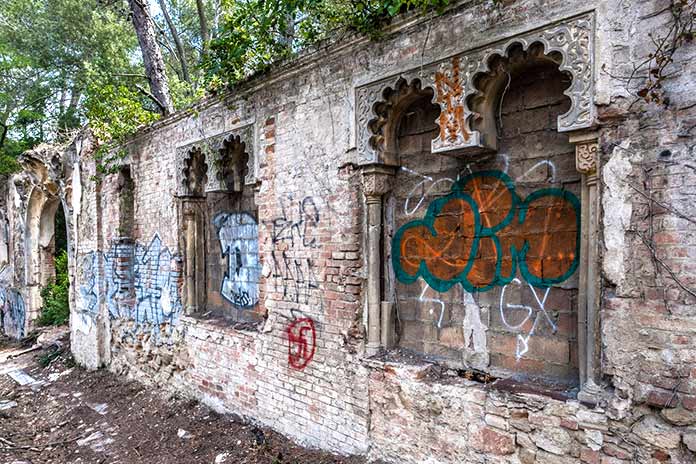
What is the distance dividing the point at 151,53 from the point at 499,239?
371 inches

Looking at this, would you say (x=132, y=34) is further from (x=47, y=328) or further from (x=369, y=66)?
(x=369, y=66)

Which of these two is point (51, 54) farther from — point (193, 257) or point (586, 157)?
point (586, 157)

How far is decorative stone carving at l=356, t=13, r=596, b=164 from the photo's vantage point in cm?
263

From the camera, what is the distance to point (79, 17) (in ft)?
45.3

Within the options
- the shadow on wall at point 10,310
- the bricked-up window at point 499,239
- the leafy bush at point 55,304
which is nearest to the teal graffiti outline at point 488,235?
the bricked-up window at point 499,239

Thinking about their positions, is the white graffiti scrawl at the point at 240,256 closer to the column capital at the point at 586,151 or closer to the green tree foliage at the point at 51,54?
the column capital at the point at 586,151

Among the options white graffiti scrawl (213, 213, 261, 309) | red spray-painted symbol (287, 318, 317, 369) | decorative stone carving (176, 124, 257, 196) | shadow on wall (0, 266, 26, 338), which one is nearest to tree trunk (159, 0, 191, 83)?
shadow on wall (0, 266, 26, 338)

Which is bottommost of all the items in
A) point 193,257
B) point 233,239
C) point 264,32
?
point 193,257

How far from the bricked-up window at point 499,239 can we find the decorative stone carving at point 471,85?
17 centimetres

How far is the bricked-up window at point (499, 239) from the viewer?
300cm

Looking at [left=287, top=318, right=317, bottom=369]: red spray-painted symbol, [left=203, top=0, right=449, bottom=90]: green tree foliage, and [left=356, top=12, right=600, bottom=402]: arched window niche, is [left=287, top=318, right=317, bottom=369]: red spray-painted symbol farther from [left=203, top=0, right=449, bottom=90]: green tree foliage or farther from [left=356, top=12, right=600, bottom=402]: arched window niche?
[left=203, top=0, right=449, bottom=90]: green tree foliage

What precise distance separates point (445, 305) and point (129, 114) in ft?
20.0

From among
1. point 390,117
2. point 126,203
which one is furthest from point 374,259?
point 126,203

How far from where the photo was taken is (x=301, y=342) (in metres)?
4.40
